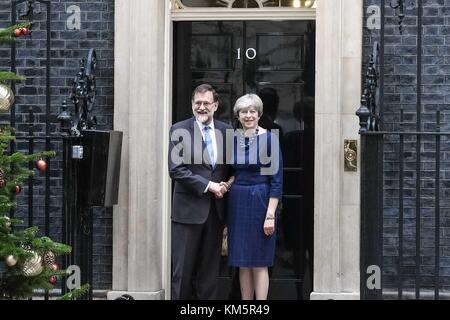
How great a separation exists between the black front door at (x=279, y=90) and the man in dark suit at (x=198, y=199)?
1.06 m

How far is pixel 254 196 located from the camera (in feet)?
27.4

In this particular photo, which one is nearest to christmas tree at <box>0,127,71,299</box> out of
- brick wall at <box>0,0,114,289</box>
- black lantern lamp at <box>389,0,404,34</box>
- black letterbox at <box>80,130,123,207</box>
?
black letterbox at <box>80,130,123,207</box>

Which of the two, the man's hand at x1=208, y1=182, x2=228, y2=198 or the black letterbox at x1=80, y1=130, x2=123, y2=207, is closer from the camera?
the man's hand at x1=208, y1=182, x2=228, y2=198

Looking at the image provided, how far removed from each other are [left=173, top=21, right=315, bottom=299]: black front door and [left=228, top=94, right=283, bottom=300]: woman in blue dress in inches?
41.7

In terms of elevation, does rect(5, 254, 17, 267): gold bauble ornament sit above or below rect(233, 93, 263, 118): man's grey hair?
below

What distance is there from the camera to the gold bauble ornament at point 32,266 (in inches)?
259

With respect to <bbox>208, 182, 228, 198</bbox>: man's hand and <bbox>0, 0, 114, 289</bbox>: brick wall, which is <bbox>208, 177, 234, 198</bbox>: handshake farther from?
<bbox>0, 0, 114, 289</bbox>: brick wall

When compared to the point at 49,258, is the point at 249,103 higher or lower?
higher

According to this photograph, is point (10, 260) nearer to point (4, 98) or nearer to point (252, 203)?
point (4, 98)

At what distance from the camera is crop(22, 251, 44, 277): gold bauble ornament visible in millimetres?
6589

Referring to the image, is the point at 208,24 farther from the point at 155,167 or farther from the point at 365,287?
the point at 365,287

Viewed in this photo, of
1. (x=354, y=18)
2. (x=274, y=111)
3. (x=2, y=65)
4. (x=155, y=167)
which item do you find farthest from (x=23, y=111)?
(x=354, y=18)

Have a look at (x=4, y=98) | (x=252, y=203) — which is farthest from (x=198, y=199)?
(x=4, y=98)

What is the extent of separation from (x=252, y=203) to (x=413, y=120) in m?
1.55
